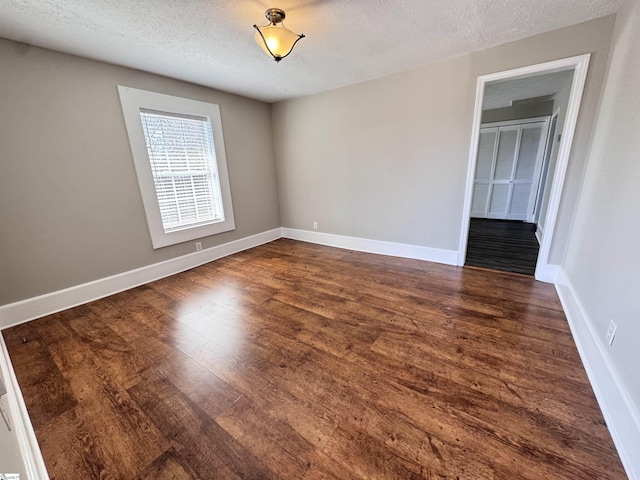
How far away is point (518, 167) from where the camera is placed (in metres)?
5.62

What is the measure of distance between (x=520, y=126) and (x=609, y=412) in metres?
6.11

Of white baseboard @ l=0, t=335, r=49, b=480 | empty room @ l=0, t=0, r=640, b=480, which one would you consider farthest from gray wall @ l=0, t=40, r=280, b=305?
white baseboard @ l=0, t=335, r=49, b=480

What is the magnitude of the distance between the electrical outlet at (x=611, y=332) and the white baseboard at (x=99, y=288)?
13.4 ft

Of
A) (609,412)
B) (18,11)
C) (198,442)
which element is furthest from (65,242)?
(609,412)

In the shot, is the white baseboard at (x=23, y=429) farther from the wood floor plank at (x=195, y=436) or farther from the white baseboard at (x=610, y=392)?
the white baseboard at (x=610, y=392)

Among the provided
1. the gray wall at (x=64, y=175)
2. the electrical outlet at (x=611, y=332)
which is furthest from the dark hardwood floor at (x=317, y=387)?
the gray wall at (x=64, y=175)

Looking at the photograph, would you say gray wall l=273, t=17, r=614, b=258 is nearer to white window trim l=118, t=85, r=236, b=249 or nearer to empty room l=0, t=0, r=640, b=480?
empty room l=0, t=0, r=640, b=480

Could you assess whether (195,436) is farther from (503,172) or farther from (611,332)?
(503,172)

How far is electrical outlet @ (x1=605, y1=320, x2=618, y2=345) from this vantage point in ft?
4.58

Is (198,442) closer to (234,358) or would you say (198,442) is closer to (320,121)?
(234,358)

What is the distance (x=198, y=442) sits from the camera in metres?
1.25

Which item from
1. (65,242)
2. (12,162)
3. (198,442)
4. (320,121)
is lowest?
(198,442)

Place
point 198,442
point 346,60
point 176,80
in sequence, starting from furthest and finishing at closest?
point 176,80 → point 346,60 → point 198,442

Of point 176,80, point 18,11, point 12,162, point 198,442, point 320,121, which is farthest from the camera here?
point 320,121
